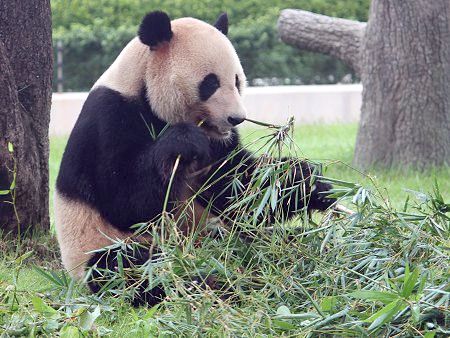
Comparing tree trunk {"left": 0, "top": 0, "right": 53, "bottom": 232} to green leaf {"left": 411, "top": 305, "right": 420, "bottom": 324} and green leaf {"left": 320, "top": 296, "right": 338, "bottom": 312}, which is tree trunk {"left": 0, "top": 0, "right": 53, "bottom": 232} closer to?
green leaf {"left": 320, "top": 296, "right": 338, "bottom": 312}

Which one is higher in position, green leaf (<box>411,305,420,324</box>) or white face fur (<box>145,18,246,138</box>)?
white face fur (<box>145,18,246,138</box>)

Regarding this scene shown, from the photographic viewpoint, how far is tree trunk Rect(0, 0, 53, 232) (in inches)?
200

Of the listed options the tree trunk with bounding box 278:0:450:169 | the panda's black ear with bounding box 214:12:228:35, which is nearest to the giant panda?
the panda's black ear with bounding box 214:12:228:35

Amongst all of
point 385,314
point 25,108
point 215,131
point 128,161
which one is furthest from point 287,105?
point 385,314

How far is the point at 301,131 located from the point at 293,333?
26.7 feet

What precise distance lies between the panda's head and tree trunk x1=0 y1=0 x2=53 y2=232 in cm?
109

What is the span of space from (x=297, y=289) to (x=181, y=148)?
86cm

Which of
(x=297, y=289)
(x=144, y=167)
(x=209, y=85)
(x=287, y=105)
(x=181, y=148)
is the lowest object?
(x=287, y=105)

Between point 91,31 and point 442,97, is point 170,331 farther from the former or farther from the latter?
point 91,31

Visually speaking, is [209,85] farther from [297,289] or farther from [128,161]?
[297,289]

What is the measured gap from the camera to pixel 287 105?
38.7 ft

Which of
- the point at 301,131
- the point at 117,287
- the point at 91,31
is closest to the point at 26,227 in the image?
the point at 117,287

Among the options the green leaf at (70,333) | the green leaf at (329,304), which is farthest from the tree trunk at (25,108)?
the green leaf at (329,304)

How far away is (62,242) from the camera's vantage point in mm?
4520
